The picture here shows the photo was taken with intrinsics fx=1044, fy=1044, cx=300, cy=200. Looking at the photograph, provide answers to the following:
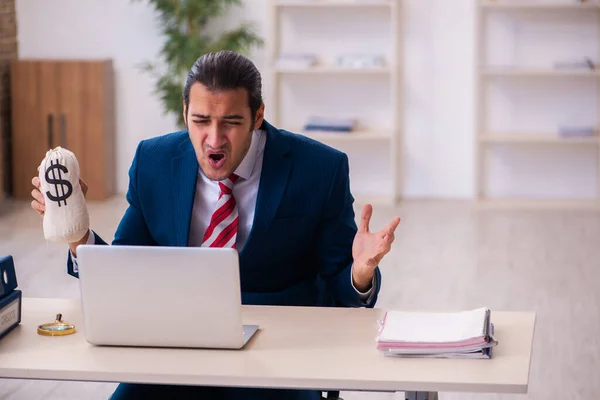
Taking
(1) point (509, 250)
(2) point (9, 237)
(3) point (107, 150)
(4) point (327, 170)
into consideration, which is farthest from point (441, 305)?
(3) point (107, 150)

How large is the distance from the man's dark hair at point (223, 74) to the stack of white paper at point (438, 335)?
64 cm

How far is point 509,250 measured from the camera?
606 centimetres

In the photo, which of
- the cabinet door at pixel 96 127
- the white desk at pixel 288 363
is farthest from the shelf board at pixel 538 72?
the white desk at pixel 288 363

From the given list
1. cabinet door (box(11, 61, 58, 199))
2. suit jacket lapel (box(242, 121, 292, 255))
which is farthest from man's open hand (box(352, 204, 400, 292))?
cabinet door (box(11, 61, 58, 199))

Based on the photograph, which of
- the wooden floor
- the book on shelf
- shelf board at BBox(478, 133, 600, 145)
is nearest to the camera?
the wooden floor

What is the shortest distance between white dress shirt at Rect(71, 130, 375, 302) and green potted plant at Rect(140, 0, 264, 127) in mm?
4549

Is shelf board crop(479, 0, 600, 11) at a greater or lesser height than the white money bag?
greater

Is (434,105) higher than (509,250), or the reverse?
(434,105)

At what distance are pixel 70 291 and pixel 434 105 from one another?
334 centimetres

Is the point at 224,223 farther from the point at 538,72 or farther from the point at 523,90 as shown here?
the point at 523,90

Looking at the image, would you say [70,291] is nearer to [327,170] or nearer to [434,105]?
[327,170]

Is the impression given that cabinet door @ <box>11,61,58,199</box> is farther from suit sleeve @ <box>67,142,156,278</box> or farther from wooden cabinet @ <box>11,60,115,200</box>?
suit sleeve @ <box>67,142,156,278</box>

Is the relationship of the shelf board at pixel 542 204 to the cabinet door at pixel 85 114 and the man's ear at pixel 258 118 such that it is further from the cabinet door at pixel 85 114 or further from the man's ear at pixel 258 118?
the man's ear at pixel 258 118

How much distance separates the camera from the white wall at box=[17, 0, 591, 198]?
7434mm
